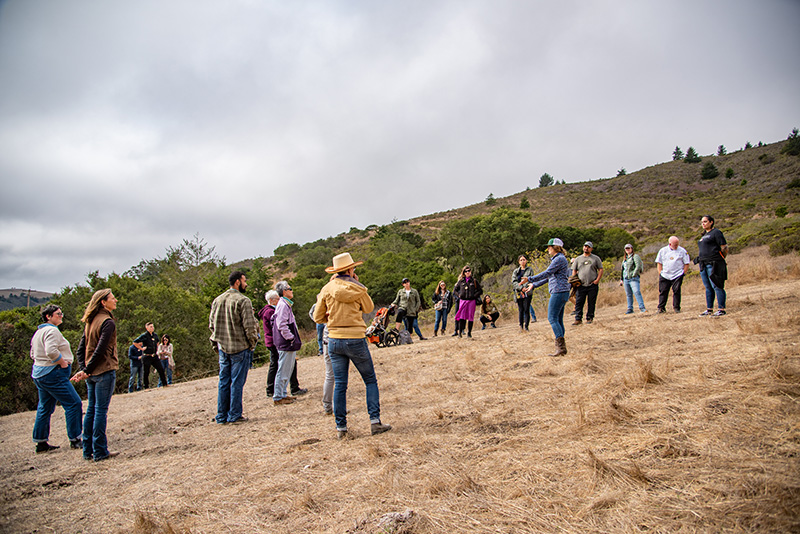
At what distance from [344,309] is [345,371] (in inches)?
27.4

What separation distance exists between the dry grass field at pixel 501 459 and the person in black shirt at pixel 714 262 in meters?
0.97

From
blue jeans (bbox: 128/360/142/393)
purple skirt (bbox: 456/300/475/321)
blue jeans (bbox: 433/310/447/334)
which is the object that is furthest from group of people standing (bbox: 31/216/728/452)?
blue jeans (bbox: 128/360/142/393)

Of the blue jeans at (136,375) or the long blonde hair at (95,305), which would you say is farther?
the blue jeans at (136,375)

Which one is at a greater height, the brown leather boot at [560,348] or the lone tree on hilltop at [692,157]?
the lone tree on hilltop at [692,157]

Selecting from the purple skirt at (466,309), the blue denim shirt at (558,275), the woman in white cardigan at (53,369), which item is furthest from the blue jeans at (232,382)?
→ the purple skirt at (466,309)

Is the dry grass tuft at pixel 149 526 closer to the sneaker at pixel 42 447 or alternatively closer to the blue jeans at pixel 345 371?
the blue jeans at pixel 345 371

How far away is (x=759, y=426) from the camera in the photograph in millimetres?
2875

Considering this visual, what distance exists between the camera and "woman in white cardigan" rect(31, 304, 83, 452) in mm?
5170

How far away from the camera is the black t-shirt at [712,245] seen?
24.9 feet

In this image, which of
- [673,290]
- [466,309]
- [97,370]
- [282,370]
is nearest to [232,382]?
[282,370]

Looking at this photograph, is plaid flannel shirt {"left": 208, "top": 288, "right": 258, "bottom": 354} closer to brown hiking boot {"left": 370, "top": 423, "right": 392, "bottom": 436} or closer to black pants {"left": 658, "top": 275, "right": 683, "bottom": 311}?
brown hiking boot {"left": 370, "top": 423, "right": 392, "bottom": 436}

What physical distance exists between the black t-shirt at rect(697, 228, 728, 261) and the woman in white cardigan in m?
10.0

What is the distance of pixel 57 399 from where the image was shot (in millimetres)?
5457

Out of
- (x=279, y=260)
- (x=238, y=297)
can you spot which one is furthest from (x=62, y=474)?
(x=279, y=260)
